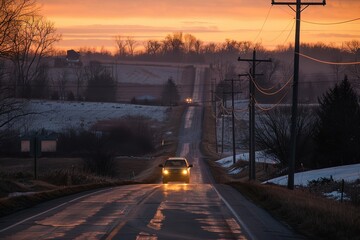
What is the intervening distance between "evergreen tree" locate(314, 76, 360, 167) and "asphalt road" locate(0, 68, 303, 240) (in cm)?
2982

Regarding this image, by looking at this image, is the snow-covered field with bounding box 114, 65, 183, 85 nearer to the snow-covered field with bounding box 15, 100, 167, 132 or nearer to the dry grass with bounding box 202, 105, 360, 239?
the snow-covered field with bounding box 15, 100, 167, 132

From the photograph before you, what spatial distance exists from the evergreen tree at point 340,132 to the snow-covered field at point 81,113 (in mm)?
51510

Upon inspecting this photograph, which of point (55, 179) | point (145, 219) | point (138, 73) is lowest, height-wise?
point (55, 179)

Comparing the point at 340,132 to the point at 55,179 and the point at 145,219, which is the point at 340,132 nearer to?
the point at 55,179

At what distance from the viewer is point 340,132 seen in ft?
173

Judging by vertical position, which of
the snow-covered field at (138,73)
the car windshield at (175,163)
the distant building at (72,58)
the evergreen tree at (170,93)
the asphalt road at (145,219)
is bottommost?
the car windshield at (175,163)

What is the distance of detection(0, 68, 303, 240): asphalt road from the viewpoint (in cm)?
1340

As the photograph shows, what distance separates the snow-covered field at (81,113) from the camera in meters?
100

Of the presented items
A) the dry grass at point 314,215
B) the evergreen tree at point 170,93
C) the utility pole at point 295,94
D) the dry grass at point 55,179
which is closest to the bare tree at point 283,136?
the dry grass at point 55,179

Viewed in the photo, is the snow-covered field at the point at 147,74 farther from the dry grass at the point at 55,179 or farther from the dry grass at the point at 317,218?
the dry grass at the point at 317,218

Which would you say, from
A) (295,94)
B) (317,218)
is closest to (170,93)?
(295,94)

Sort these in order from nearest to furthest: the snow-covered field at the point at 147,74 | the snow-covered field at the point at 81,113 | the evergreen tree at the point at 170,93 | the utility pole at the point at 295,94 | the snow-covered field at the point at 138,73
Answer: the utility pole at the point at 295,94
the snow-covered field at the point at 81,113
the evergreen tree at the point at 170,93
the snow-covered field at the point at 138,73
the snow-covered field at the point at 147,74

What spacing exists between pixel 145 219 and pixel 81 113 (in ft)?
322

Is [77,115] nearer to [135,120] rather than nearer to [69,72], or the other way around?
[135,120]
